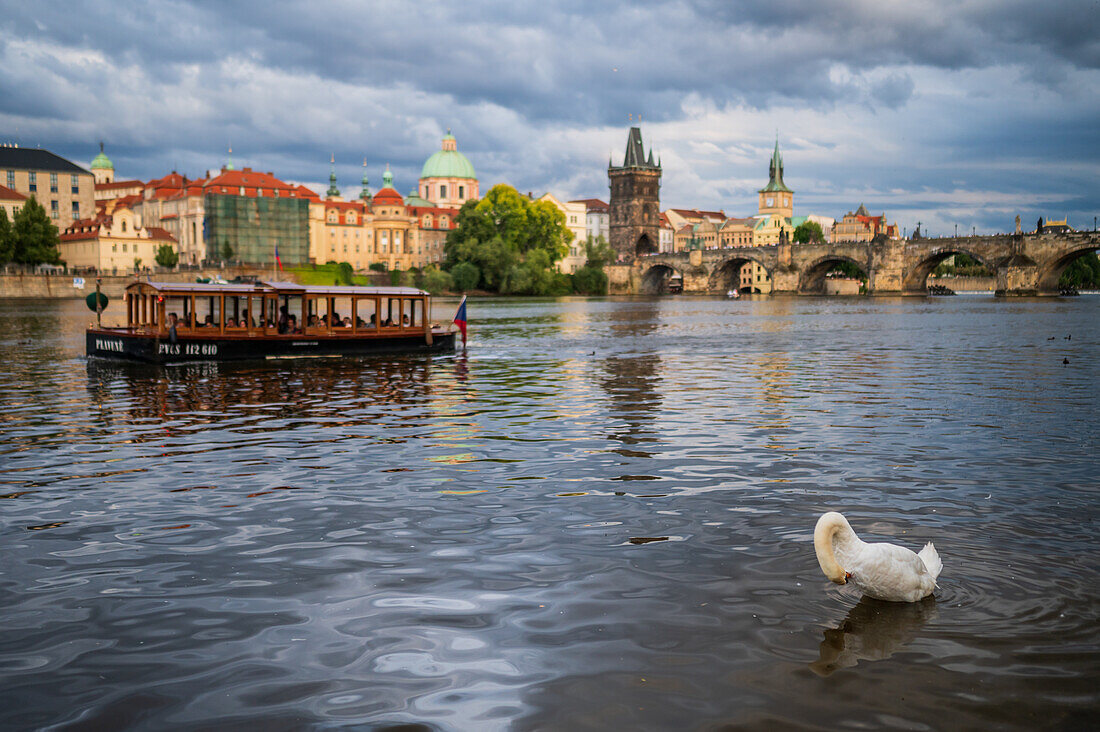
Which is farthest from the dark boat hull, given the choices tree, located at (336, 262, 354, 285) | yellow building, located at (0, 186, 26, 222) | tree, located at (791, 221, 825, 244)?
tree, located at (791, 221, 825, 244)

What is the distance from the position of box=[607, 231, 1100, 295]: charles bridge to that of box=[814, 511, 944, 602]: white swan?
303 ft

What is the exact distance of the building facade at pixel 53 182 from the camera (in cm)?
12231

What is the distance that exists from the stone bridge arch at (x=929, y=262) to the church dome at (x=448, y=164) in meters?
87.2

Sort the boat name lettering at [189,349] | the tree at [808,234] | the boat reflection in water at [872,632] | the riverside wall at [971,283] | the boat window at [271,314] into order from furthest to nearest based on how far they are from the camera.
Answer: the tree at [808,234]
the riverside wall at [971,283]
the boat window at [271,314]
the boat name lettering at [189,349]
the boat reflection in water at [872,632]

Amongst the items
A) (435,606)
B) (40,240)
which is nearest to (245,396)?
(435,606)

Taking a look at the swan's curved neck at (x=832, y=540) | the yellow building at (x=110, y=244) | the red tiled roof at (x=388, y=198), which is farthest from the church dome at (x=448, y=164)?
the swan's curved neck at (x=832, y=540)

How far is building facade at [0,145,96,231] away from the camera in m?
122

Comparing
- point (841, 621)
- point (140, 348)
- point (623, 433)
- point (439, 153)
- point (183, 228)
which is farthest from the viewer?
point (439, 153)

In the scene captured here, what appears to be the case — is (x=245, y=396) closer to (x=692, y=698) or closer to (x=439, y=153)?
(x=692, y=698)

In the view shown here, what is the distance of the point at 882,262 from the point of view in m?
108

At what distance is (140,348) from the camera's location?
2598cm

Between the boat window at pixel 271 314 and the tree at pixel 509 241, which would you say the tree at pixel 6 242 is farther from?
the boat window at pixel 271 314

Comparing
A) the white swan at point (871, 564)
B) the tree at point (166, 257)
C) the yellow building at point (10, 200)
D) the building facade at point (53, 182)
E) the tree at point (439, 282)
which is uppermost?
the building facade at point (53, 182)

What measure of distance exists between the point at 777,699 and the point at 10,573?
5921mm
